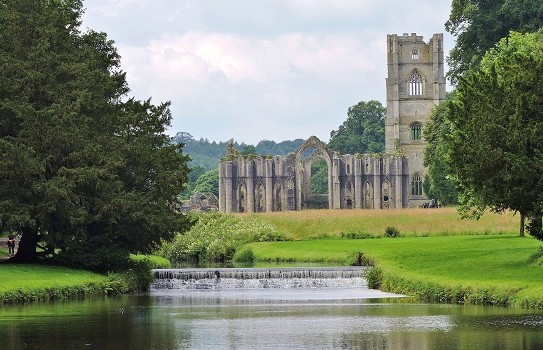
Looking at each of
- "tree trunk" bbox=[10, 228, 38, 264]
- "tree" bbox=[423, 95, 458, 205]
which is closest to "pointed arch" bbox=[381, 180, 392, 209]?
"tree" bbox=[423, 95, 458, 205]

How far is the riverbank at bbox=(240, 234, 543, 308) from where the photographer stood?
41375 mm

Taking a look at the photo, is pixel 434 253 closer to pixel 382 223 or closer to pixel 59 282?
pixel 59 282

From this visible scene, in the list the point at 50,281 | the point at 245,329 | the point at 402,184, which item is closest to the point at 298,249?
the point at 50,281

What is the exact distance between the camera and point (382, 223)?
81.6 m

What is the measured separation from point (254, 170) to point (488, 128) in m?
89.3

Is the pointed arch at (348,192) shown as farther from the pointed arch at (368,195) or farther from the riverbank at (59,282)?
the riverbank at (59,282)

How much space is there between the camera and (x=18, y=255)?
5362 centimetres

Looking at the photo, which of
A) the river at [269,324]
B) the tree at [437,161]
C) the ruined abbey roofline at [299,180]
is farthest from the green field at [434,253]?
the ruined abbey roofline at [299,180]

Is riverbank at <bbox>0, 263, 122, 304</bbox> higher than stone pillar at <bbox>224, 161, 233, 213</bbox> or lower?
lower

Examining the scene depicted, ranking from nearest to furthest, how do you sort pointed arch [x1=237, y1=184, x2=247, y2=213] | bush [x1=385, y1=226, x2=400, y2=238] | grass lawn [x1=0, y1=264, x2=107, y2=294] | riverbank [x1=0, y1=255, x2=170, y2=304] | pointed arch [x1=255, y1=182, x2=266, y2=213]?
riverbank [x1=0, y1=255, x2=170, y2=304] < grass lawn [x1=0, y1=264, x2=107, y2=294] < bush [x1=385, y1=226, x2=400, y2=238] < pointed arch [x1=237, y1=184, x2=247, y2=213] < pointed arch [x1=255, y1=182, x2=266, y2=213]

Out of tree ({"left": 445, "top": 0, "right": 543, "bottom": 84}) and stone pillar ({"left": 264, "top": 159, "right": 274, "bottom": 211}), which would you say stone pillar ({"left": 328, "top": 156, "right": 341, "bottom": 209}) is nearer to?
stone pillar ({"left": 264, "top": 159, "right": 274, "bottom": 211})

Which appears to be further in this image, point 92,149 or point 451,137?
point 92,149

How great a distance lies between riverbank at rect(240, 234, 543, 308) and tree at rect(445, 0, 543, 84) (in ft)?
88.6

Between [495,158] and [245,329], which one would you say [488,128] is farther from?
[245,329]
